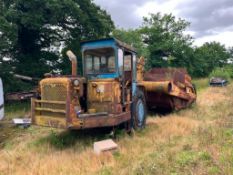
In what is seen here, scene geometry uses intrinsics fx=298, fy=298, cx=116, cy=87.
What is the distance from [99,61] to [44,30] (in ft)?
25.7

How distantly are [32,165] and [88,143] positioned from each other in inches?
63.1

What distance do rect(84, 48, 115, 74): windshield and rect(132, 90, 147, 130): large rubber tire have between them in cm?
131

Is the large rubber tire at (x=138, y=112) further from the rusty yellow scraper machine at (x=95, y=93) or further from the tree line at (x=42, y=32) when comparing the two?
the tree line at (x=42, y=32)

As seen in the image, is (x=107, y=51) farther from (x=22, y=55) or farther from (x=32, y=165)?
(x=22, y=55)

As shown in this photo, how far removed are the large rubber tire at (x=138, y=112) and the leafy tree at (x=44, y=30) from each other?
595 centimetres

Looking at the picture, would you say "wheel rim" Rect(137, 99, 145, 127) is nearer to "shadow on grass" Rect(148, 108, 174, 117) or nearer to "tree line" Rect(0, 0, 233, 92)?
"shadow on grass" Rect(148, 108, 174, 117)

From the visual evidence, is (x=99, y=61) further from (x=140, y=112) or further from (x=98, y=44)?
(x=140, y=112)

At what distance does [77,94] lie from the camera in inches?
239

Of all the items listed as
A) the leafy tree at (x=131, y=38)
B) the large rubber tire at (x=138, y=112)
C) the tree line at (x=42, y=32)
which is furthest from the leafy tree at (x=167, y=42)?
the large rubber tire at (x=138, y=112)

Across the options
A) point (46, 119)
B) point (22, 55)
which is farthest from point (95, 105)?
point (22, 55)

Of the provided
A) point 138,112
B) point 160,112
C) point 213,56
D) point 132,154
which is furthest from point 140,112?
point 213,56

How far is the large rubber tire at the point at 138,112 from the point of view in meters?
7.44

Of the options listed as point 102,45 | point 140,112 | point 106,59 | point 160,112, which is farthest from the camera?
point 160,112

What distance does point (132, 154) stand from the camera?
211 inches
